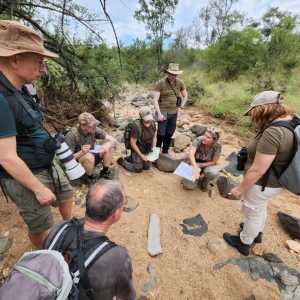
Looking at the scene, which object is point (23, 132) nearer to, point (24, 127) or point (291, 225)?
point (24, 127)

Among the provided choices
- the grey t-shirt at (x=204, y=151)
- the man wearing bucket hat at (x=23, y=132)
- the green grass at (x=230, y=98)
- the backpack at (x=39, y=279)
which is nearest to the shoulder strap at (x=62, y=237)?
the backpack at (x=39, y=279)

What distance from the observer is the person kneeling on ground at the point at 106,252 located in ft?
3.62

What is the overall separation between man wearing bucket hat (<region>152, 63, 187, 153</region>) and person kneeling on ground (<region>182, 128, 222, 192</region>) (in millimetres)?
939

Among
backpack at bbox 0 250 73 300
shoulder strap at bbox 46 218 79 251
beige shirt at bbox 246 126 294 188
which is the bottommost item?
shoulder strap at bbox 46 218 79 251

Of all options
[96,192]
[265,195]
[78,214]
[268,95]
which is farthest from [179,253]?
[268,95]

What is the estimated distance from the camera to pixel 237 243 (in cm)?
249

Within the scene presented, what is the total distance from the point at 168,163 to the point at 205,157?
895 mm

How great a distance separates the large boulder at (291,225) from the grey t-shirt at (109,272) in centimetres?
244

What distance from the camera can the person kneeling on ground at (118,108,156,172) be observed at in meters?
3.69

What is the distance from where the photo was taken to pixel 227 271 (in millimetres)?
2234

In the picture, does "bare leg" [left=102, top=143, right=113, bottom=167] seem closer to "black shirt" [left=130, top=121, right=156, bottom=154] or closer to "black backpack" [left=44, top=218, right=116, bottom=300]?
"black shirt" [left=130, top=121, right=156, bottom=154]

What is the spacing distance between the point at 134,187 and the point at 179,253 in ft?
4.52

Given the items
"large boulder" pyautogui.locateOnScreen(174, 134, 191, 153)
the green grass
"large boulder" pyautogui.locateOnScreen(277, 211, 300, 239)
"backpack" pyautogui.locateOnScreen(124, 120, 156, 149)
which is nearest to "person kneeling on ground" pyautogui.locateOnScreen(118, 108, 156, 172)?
"backpack" pyautogui.locateOnScreen(124, 120, 156, 149)

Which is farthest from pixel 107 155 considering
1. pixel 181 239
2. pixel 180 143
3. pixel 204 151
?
pixel 180 143
